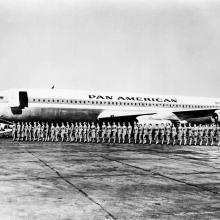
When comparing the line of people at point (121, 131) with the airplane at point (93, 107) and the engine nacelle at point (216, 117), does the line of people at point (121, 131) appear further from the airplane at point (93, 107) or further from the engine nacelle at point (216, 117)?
the engine nacelle at point (216, 117)

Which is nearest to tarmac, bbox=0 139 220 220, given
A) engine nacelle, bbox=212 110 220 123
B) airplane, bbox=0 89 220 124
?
airplane, bbox=0 89 220 124

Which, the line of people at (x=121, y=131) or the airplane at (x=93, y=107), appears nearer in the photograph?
the line of people at (x=121, y=131)

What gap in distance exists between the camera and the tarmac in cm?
579

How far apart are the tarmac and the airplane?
13.7 m

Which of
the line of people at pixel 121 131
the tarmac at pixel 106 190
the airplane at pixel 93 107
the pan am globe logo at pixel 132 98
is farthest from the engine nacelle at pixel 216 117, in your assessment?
the tarmac at pixel 106 190

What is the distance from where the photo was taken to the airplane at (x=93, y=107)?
25219mm

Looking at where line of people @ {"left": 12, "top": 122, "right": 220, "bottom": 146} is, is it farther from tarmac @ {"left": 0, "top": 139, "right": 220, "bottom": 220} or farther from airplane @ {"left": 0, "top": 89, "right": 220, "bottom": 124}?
tarmac @ {"left": 0, "top": 139, "right": 220, "bottom": 220}

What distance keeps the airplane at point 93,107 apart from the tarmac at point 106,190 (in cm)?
1370

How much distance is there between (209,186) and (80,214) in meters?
3.81

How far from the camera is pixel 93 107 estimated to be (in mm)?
27594

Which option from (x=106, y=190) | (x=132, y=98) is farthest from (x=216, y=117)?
(x=106, y=190)

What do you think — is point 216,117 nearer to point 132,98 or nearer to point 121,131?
point 132,98

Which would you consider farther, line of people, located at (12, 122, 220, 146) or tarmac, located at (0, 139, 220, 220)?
line of people, located at (12, 122, 220, 146)

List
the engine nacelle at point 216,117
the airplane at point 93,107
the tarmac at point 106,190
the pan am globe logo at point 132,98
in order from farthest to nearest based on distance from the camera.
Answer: the pan am globe logo at point 132,98, the engine nacelle at point 216,117, the airplane at point 93,107, the tarmac at point 106,190
